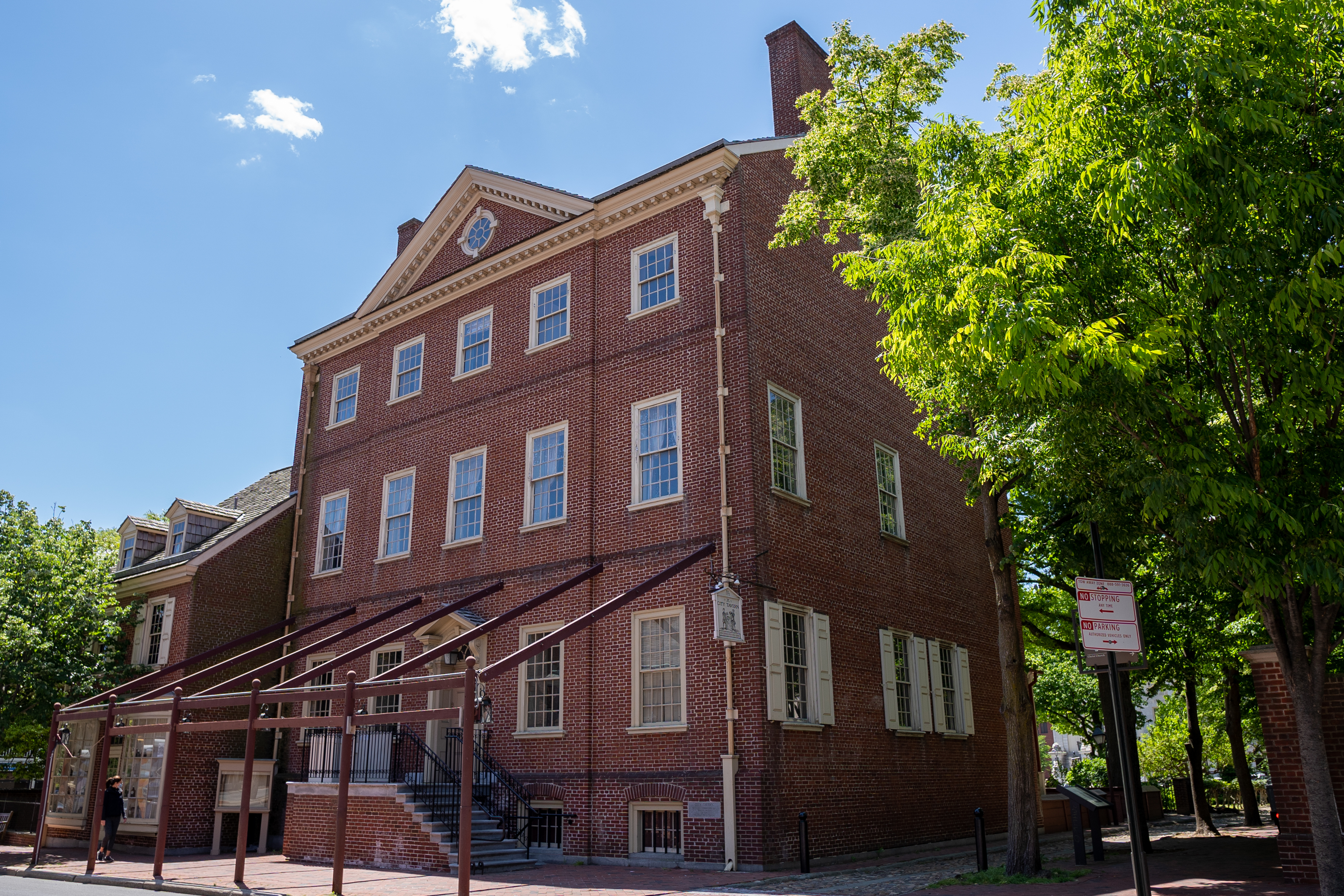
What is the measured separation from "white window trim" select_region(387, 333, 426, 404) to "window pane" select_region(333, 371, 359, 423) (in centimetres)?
159

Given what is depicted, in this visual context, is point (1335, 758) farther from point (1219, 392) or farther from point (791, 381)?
point (791, 381)

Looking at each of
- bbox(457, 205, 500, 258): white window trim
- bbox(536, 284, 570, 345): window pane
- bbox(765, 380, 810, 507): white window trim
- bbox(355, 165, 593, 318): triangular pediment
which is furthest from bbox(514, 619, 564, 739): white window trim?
bbox(457, 205, 500, 258): white window trim

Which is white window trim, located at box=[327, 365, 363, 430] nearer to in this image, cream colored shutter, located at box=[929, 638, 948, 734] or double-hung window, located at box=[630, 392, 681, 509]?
double-hung window, located at box=[630, 392, 681, 509]

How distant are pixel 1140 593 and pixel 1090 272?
1506 centimetres

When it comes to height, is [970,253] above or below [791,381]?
below

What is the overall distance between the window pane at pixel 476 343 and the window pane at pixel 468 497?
2168 mm

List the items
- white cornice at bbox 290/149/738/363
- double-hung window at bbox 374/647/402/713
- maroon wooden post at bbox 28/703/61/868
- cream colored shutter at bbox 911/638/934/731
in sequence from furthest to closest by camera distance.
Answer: double-hung window at bbox 374/647/402/713, cream colored shutter at bbox 911/638/934/731, maroon wooden post at bbox 28/703/61/868, white cornice at bbox 290/149/738/363

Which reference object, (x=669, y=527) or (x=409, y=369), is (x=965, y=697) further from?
(x=409, y=369)

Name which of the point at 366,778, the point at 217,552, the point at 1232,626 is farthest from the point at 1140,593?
the point at 217,552

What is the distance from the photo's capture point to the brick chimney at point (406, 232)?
90.8 ft

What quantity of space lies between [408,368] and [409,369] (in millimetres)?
63

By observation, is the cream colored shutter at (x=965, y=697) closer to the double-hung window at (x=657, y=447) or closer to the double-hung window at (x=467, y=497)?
the double-hung window at (x=657, y=447)

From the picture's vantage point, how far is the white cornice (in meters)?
17.9

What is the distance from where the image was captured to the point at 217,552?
78.8ft
